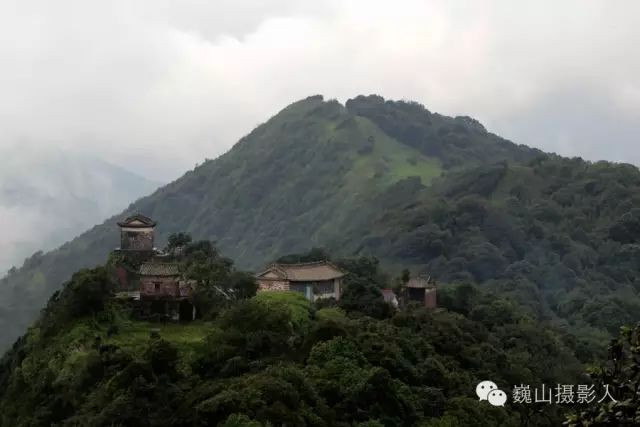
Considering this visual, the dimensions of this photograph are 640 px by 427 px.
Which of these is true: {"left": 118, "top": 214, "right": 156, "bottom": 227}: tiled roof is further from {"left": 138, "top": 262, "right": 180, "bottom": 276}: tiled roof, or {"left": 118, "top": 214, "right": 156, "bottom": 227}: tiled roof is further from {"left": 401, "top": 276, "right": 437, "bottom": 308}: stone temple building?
{"left": 401, "top": 276, "right": 437, "bottom": 308}: stone temple building

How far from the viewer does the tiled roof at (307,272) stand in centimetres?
4309

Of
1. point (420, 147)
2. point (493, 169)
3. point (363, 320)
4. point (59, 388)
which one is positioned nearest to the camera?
point (59, 388)

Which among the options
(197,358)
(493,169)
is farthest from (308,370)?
(493,169)

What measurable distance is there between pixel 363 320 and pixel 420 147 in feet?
457

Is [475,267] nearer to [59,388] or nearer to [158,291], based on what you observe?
[158,291]

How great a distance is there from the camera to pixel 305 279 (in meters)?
43.2

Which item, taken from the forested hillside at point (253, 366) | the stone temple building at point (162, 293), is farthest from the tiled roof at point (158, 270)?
the forested hillside at point (253, 366)

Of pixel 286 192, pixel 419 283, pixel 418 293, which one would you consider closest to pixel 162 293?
pixel 418 293

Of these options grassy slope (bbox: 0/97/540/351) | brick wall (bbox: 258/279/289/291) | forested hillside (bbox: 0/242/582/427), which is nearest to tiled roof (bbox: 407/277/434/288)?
forested hillside (bbox: 0/242/582/427)

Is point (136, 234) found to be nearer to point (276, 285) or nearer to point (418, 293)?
point (276, 285)

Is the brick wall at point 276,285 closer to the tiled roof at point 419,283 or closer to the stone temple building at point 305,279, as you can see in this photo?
the stone temple building at point 305,279

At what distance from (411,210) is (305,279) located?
62.7 meters

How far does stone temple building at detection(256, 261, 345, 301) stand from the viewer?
42531 millimetres

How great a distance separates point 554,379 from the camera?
128ft
